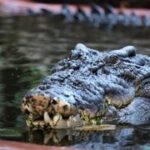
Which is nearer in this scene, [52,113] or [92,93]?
[52,113]

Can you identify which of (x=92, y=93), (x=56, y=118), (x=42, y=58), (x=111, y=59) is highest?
(x=42, y=58)

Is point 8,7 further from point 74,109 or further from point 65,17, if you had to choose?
point 74,109

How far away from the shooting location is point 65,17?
1902cm

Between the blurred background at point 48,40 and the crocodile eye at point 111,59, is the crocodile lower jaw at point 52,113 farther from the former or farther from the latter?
the crocodile eye at point 111,59

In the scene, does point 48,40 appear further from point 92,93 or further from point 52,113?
point 52,113

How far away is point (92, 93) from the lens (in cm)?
486

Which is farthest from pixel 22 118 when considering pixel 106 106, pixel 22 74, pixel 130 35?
pixel 130 35

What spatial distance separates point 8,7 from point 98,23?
392cm

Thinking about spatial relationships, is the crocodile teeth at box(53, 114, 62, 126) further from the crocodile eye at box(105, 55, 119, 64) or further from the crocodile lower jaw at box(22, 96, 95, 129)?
the crocodile eye at box(105, 55, 119, 64)

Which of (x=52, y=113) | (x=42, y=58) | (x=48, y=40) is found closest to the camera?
(x=52, y=113)

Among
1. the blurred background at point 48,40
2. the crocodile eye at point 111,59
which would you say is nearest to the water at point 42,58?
the blurred background at point 48,40

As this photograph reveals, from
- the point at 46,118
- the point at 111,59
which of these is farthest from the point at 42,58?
the point at 46,118

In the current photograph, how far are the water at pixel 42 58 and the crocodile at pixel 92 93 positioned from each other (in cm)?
13

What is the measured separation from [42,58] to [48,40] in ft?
9.91
